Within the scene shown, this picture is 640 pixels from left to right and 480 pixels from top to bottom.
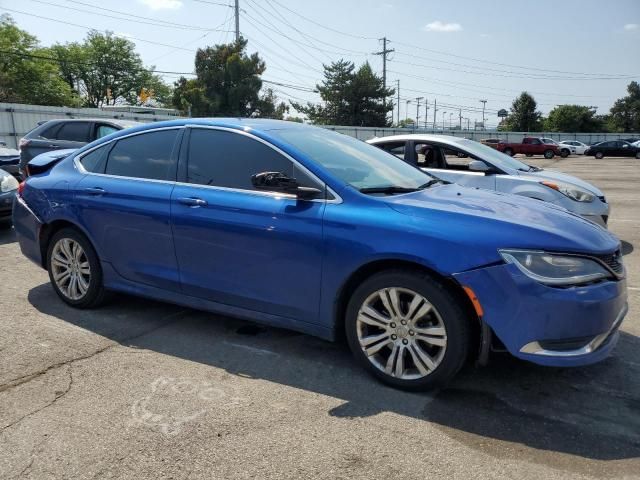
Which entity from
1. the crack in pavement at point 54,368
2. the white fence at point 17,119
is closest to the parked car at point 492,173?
the crack in pavement at point 54,368

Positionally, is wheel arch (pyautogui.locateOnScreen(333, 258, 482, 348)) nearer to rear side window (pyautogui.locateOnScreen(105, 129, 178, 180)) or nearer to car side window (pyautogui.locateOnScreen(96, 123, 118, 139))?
rear side window (pyautogui.locateOnScreen(105, 129, 178, 180))

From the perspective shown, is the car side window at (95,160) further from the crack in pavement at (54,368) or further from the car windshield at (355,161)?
the car windshield at (355,161)

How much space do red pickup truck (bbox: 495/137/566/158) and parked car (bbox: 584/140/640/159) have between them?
10.6 feet

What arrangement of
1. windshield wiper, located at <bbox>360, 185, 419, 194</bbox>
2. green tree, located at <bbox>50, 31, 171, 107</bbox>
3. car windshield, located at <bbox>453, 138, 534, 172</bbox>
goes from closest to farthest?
windshield wiper, located at <bbox>360, 185, 419, 194</bbox>
car windshield, located at <bbox>453, 138, 534, 172</bbox>
green tree, located at <bbox>50, 31, 171, 107</bbox>

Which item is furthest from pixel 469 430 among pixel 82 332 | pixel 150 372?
pixel 82 332

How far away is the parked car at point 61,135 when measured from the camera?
10898 millimetres

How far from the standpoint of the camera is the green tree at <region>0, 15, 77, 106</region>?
57656 mm

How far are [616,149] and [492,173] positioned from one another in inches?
1574

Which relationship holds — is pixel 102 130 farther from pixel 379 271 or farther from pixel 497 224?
pixel 497 224

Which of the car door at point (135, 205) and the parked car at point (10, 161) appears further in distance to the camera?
the parked car at point (10, 161)

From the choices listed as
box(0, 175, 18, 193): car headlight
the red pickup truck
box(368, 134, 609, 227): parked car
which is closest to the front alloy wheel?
box(368, 134, 609, 227): parked car

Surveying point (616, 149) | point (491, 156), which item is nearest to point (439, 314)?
point (491, 156)

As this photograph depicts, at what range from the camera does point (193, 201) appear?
153 inches

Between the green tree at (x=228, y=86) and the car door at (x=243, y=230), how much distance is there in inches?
1628
